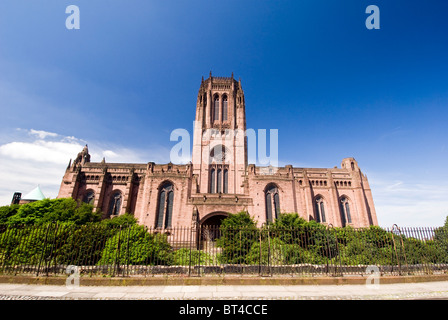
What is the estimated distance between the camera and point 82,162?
3641 centimetres

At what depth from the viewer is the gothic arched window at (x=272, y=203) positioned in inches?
1038

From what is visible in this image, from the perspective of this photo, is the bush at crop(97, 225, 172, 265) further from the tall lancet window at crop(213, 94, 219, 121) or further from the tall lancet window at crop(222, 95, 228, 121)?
the tall lancet window at crop(222, 95, 228, 121)

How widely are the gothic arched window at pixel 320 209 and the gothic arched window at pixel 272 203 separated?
32.4 feet

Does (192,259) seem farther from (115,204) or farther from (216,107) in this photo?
(216,107)

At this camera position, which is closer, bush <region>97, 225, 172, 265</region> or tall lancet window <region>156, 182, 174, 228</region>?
bush <region>97, 225, 172, 265</region>

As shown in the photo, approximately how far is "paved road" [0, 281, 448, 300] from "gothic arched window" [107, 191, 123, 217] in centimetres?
→ 2525

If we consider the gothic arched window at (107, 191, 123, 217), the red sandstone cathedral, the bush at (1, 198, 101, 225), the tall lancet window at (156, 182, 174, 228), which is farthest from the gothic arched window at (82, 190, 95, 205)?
the tall lancet window at (156, 182, 174, 228)

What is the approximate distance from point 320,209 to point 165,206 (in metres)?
24.9

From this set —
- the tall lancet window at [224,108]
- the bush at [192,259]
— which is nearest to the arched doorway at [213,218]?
the bush at [192,259]

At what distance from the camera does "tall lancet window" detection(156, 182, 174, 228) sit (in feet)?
83.0

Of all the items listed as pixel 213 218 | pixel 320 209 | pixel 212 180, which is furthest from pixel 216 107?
pixel 320 209
